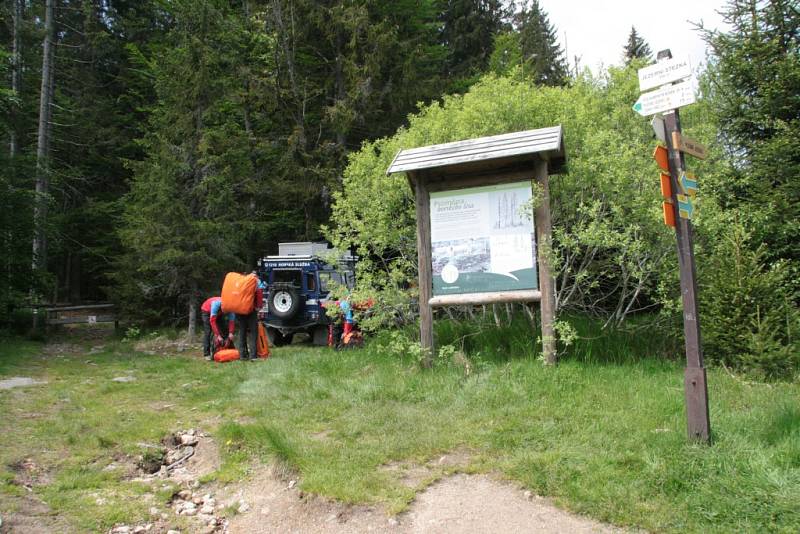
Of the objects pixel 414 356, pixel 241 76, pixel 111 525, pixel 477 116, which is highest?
pixel 241 76

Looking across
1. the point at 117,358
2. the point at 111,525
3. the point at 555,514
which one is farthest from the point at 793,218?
the point at 117,358

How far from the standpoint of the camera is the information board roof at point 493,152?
703cm

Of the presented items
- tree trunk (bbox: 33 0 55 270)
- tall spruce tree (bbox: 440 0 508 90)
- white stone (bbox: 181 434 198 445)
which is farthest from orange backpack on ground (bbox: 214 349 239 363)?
tall spruce tree (bbox: 440 0 508 90)

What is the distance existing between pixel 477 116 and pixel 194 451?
7.10 m

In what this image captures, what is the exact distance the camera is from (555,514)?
12.4ft

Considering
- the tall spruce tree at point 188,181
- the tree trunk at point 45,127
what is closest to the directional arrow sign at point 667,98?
the tall spruce tree at point 188,181

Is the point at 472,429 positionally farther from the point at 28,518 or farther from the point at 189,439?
the point at 28,518

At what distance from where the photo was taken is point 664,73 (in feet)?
14.5

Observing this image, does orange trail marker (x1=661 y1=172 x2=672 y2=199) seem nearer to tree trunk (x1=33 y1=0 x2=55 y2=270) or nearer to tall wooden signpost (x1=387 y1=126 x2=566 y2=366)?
tall wooden signpost (x1=387 y1=126 x2=566 y2=366)

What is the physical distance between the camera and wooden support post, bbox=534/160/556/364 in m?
6.91

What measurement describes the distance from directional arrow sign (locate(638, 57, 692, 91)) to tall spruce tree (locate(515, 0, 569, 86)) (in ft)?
Answer: 103

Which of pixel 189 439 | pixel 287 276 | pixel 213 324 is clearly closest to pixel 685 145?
pixel 189 439

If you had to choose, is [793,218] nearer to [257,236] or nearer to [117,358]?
[117,358]

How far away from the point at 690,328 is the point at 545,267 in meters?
2.74
